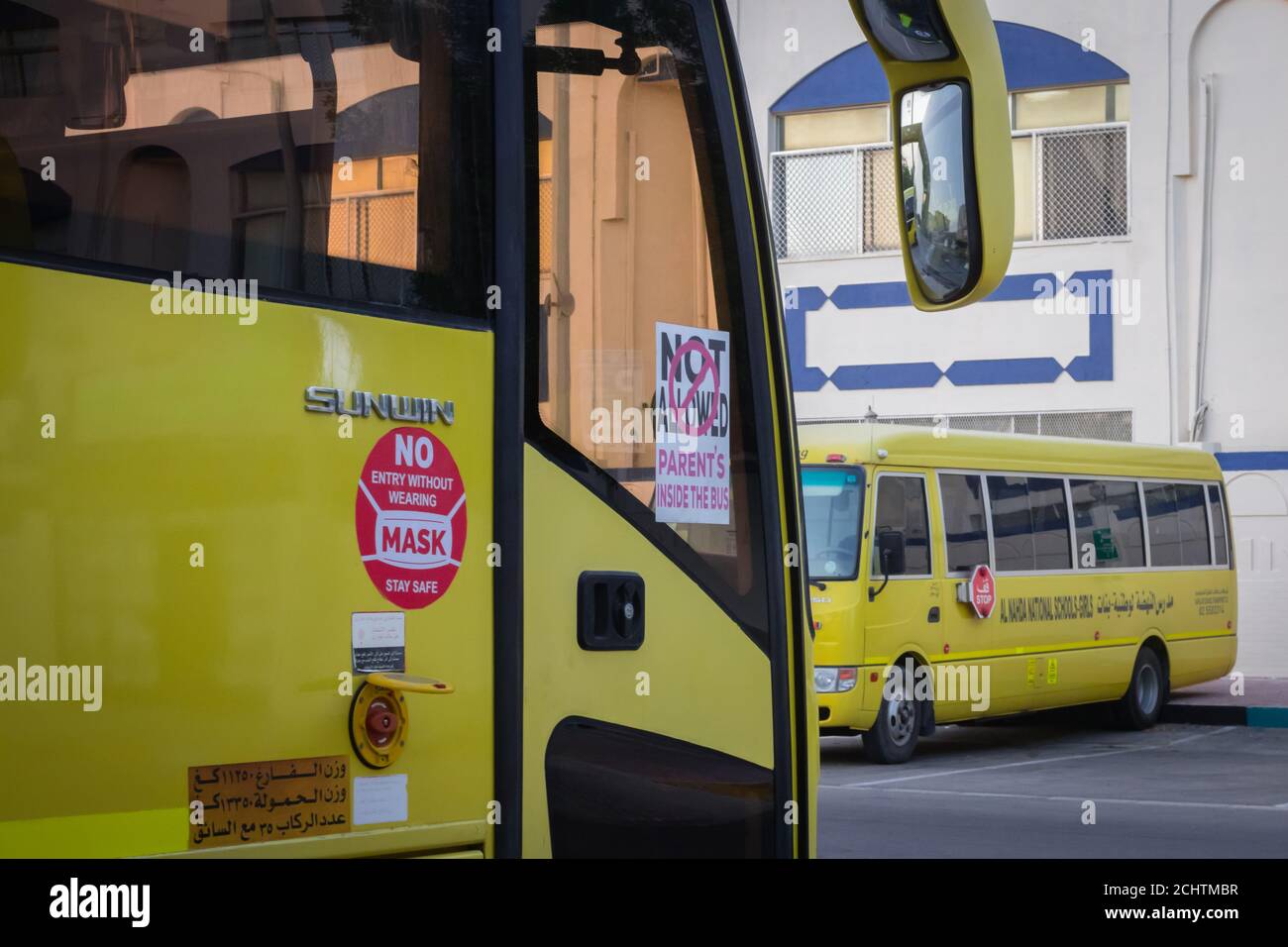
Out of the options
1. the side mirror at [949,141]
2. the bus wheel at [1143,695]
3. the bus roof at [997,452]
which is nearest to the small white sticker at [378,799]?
the side mirror at [949,141]

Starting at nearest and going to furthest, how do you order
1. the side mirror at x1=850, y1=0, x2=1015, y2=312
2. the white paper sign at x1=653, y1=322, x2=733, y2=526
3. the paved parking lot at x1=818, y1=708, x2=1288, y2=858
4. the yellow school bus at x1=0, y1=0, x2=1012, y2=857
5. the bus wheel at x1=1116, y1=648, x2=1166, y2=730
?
the yellow school bus at x1=0, y1=0, x2=1012, y2=857 → the white paper sign at x1=653, y1=322, x2=733, y2=526 → the side mirror at x1=850, y1=0, x2=1015, y2=312 → the paved parking lot at x1=818, y1=708, x2=1288, y2=858 → the bus wheel at x1=1116, y1=648, x2=1166, y2=730

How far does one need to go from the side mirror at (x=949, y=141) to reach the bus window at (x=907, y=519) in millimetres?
10888

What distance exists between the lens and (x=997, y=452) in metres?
15.9

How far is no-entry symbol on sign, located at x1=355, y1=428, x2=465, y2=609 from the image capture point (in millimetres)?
2650

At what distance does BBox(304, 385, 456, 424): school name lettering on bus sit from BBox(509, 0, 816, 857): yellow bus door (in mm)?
214

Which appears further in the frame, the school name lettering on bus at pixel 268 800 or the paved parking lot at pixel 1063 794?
Answer: the paved parking lot at pixel 1063 794

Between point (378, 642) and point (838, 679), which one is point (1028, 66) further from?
point (378, 642)

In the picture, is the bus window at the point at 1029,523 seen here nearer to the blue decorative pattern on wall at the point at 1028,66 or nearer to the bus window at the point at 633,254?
the blue decorative pattern on wall at the point at 1028,66

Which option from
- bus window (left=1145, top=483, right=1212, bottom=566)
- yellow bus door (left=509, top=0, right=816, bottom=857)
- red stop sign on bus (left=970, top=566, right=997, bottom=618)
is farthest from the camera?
bus window (left=1145, top=483, right=1212, bottom=566)

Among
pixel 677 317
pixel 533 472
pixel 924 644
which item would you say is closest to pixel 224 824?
pixel 533 472

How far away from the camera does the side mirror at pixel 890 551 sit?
1443 centimetres

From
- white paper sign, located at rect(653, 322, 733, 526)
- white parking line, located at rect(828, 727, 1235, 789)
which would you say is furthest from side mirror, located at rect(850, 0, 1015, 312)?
white parking line, located at rect(828, 727, 1235, 789)

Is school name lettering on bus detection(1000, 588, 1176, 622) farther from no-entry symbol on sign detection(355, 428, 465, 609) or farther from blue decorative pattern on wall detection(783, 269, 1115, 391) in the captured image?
no-entry symbol on sign detection(355, 428, 465, 609)
